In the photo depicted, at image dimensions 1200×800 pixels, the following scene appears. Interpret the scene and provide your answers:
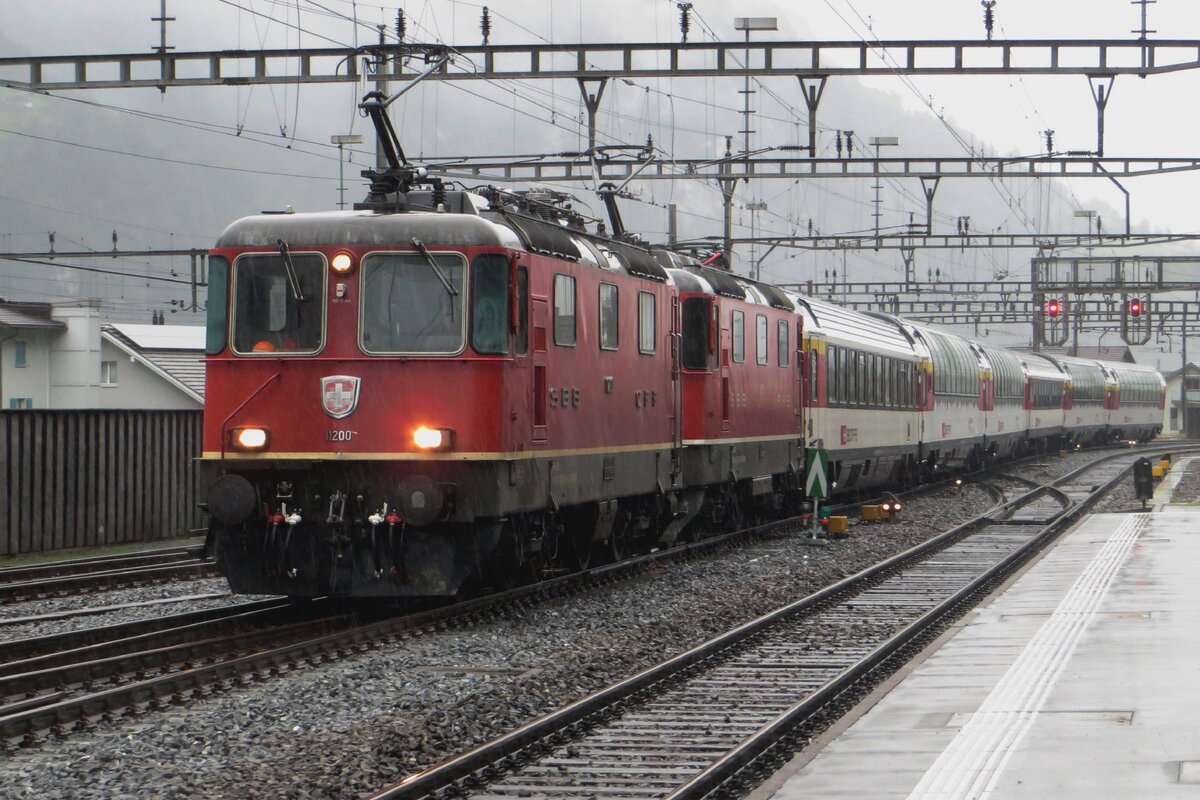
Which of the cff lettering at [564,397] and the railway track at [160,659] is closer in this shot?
the railway track at [160,659]

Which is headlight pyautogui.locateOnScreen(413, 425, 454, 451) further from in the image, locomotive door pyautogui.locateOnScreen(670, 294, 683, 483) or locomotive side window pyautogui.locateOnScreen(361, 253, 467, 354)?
locomotive door pyautogui.locateOnScreen(670, 294, 683, 483)

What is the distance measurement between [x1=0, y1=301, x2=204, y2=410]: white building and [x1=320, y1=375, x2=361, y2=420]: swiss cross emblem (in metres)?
35.7

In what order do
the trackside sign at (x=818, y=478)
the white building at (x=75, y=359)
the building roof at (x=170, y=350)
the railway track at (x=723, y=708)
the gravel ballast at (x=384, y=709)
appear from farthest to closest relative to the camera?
the white building at (x=75, y=359), the building roof at (x=170, y=350), the trackside sign at (x=818, y=478), the railway track at (x=723, y=708), the gravel ballast at (x=384, y=709)

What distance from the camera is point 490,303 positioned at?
43.9 feet

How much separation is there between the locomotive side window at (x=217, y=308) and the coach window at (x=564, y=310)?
2.98 meters

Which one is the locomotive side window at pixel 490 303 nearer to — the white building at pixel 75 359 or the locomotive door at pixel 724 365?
the locomotive door at pixel 724 365

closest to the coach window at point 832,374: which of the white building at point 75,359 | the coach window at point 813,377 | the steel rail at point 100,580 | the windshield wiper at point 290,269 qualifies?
the coach window at point 813,377

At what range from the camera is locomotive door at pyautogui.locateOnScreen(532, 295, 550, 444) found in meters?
14.1

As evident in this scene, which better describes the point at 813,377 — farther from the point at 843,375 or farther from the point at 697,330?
the point at 697,330

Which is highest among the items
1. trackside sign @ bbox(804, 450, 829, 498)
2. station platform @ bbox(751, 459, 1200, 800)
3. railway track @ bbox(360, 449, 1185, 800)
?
trackside sign @ bbox(804, 450, 829, 498)

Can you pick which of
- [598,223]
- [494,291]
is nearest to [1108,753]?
[494,291]

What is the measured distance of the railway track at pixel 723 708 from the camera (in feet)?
27.0

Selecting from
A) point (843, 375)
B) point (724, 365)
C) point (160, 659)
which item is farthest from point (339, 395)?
point (843, 375)

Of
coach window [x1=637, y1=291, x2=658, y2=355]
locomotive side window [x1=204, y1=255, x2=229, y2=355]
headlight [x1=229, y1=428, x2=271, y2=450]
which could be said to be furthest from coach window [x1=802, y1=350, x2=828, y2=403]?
headlight [x1=229, y1=428, x2=271, y2=450]
